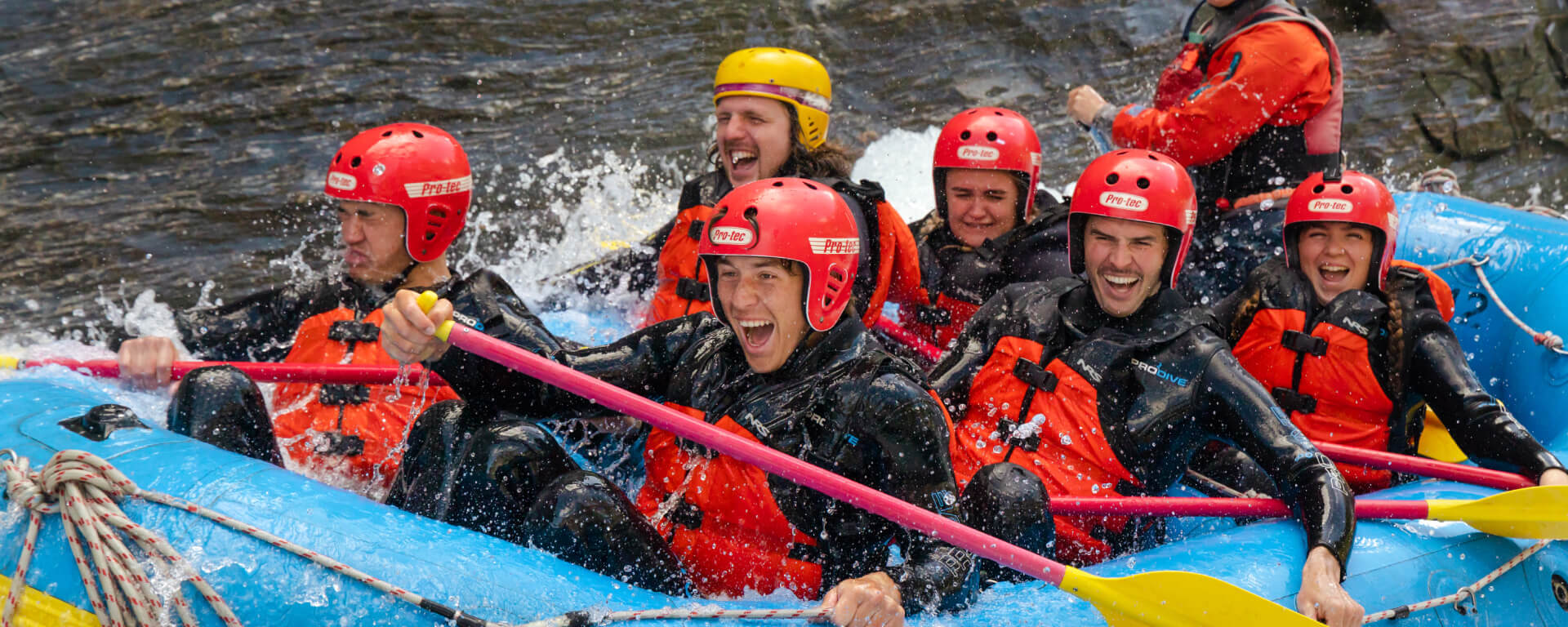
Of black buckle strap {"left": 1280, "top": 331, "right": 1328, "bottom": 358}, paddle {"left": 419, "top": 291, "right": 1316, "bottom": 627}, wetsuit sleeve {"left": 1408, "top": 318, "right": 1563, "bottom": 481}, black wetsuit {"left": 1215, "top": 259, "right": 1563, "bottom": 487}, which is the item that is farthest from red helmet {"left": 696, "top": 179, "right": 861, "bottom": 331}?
wetsuit sleeve {"left": 1408, "top": 318, "right": 1563, "bottom": 481}

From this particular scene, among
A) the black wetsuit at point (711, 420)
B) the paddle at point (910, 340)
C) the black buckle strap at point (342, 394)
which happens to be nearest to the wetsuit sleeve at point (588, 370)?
the black wetsuit at point (711, 420)

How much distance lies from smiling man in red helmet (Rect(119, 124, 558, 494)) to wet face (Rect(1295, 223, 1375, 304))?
8.78 feet

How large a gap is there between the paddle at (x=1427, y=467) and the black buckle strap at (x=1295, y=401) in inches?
13.8

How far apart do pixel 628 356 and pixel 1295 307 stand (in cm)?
242

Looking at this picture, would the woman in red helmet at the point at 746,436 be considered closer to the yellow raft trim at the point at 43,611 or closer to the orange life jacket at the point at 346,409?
the orange life jacket at the point at 346,409

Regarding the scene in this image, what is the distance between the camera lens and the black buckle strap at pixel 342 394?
382 cm

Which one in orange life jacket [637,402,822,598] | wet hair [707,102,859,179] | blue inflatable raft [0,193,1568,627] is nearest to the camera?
blue inflatable raft [0,193,1568,627]

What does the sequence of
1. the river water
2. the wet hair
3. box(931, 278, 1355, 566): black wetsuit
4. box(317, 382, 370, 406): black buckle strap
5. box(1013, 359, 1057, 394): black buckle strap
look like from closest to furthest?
1. box(931, 278, 1355, 566): black wetsuit
2. box(1013, 359, 1057, 394): black buckle strap
3. box(317, 382, 370, 406): black buckle strap
4. the wet hair
5. the river water

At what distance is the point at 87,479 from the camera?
2.53m

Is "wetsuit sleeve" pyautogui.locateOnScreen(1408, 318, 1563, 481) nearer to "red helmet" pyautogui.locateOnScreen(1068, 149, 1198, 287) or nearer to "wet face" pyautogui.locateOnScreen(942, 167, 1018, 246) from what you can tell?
"red helmet" pyautogui.locateOnScreen(1068, 149, 1198, 287)

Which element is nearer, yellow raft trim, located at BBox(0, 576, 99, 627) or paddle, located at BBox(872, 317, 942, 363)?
yellow raft trim, located at BBox(0, 576, 99, 627)

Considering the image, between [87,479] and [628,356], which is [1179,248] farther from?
[87,479]

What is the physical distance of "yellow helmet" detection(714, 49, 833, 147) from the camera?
465 cm

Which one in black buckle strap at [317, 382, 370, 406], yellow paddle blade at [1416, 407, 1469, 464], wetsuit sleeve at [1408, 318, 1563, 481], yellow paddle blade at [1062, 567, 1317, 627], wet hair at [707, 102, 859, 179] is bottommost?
yellow paddle blade at [1416, 407, 1469, 464]
